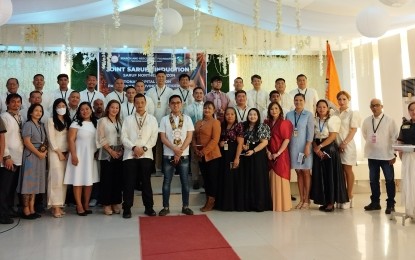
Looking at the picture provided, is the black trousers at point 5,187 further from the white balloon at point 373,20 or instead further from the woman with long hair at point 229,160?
the white balloon at point 373,20

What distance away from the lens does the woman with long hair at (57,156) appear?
4902mm

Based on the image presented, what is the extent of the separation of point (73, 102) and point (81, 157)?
831mm

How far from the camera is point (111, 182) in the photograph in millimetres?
5035

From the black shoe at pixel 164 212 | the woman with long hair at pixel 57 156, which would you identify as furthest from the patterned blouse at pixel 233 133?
the woman with long hair at pixel 57 156

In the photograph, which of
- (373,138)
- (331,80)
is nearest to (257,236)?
(373,138)

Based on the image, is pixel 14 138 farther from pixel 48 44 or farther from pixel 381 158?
pixel 381 158

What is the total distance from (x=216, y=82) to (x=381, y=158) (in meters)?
2.67

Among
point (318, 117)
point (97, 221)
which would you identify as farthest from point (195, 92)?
point (97, 221)

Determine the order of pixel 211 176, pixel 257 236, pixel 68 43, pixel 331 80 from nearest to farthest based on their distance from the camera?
pixel 257 236 → pixel 211 176 → pixel 68 43 → pixel 331 80

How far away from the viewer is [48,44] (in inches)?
329

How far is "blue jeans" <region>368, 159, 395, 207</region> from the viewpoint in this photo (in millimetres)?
5152

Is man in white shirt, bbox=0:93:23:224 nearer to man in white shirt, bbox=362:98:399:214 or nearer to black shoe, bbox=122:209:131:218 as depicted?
black shoe, bbox=122:209:131:218

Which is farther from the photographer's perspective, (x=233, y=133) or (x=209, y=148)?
(x=233, y=133)

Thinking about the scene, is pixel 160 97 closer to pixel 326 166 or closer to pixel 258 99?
pixel 258 99
